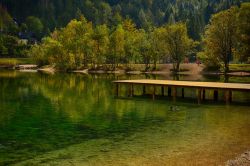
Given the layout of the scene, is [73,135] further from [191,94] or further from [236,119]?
[191,94]

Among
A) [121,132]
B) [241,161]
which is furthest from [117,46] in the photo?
[241,161]

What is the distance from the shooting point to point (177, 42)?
443 ft

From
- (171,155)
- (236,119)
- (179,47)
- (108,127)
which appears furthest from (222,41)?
(171,155)

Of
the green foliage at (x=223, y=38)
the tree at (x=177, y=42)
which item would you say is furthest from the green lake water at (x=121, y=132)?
the tree at (x=177, y=42)

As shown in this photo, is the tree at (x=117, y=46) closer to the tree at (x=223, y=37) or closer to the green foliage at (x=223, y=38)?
the green foliage at (x=223, y=38)

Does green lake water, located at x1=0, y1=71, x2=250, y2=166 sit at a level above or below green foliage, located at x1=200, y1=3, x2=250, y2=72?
below

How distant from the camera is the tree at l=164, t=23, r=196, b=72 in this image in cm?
13288

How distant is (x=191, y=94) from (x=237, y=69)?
64.9 m

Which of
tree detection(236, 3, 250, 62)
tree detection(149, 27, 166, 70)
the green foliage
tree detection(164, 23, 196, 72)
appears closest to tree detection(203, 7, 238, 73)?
the green foliage

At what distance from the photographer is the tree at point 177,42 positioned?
132875 mm

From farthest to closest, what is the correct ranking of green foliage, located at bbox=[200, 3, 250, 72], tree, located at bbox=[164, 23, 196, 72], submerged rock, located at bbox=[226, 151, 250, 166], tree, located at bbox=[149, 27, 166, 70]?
tree, located at bbox=[149, 27, 166, 70], tree, located at bbox=[164, 23, 196, 72], green foliage, located at bbox=[200, 3, 250, 72], submerged rock, located at bbox=[226, 151, 250, 166]

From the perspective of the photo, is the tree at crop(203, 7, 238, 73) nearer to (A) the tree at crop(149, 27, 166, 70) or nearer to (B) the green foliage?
(B) the green foliage

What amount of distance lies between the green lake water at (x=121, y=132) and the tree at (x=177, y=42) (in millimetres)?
82978

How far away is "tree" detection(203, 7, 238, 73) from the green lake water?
6994 centimetres
